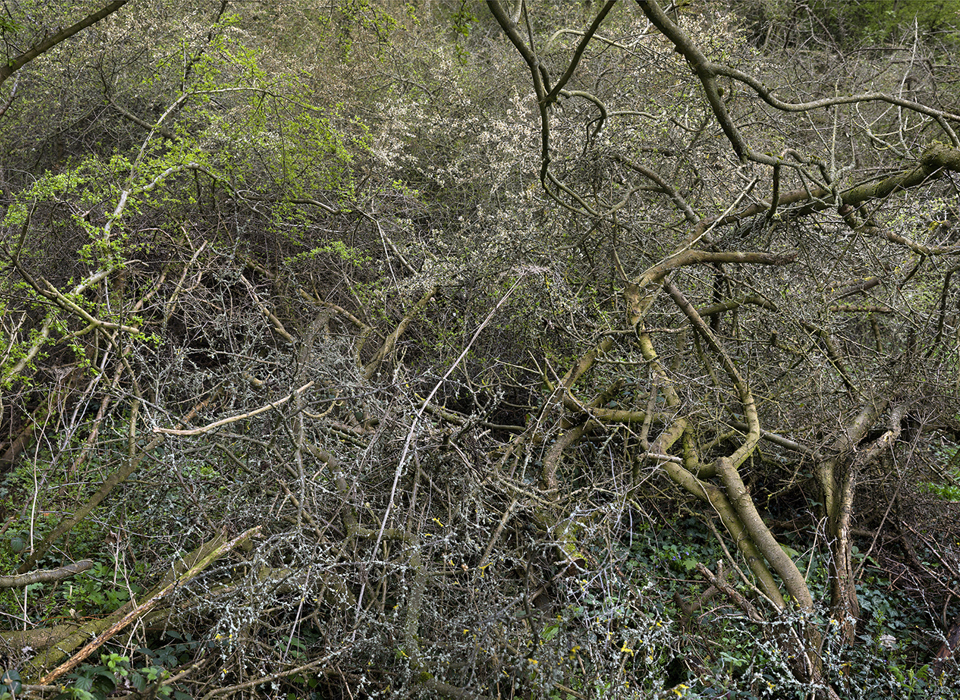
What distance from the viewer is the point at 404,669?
9.47 ft

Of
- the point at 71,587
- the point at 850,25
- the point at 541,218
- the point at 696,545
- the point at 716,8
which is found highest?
the point at 850,25

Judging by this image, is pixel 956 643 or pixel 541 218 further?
pixel 541 218

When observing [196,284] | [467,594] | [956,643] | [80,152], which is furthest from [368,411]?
[80,152]

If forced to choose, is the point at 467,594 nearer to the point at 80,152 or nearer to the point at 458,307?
the point at 458,307

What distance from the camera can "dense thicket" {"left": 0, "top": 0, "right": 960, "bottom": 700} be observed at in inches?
118

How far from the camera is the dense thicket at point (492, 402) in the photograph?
2.99 metres

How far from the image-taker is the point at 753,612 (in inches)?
124

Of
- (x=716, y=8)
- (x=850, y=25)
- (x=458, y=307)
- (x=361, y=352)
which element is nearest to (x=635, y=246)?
(x=458, y=307)

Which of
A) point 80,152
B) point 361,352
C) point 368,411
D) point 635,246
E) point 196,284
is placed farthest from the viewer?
point 80,152

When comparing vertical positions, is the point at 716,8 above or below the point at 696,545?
above

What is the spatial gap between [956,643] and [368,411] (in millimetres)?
3267

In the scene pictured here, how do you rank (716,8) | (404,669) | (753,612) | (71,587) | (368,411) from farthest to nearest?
(716,8), (368,411), (71,587), (753,612), (404,669)

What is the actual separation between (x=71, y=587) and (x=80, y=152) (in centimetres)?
506

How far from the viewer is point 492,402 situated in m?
5.02
